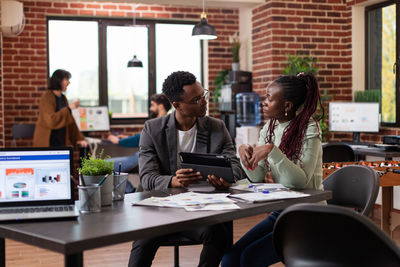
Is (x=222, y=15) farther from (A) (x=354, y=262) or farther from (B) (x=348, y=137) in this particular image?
(A) (x=354, y=262)

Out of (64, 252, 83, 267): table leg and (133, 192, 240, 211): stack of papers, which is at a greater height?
(133, 192, 240, 211): stack of papers

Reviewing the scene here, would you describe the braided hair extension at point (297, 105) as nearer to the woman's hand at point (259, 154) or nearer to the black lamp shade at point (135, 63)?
the woman's hand at point (259, 154)

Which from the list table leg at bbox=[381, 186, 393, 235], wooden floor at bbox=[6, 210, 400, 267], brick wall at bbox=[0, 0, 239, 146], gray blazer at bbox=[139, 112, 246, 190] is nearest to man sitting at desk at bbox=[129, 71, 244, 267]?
gray blazer at bbox=[139, 112, 246, 190]

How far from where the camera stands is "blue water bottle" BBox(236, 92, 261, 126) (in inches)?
243

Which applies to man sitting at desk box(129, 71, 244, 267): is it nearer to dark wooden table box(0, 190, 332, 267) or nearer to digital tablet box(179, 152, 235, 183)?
digital tablet box(179, 152, 235, 183)

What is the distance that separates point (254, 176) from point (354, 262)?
1146 millimetres

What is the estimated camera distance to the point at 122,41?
302 inches

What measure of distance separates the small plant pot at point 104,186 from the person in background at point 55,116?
13.3ft

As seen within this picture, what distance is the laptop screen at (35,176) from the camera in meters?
1.91

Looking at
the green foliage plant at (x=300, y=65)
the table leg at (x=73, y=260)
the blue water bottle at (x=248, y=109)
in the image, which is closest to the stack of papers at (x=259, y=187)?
the table leg at (x=73, y=260)

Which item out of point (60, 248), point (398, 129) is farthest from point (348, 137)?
point (60, 248)

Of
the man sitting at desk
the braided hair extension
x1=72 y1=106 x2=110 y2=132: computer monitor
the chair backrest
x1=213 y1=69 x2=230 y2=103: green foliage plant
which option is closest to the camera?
the braided hair extension

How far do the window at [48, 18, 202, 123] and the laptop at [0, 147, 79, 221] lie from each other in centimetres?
570

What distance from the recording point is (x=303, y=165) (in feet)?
7.84
